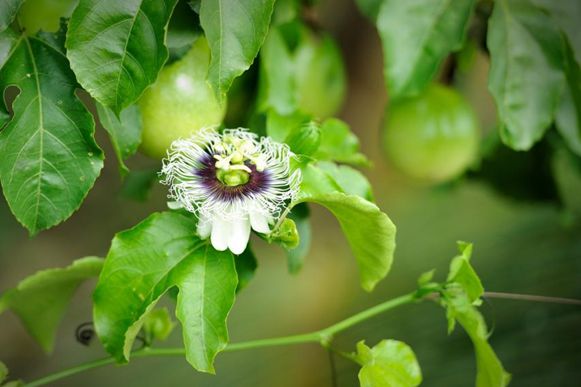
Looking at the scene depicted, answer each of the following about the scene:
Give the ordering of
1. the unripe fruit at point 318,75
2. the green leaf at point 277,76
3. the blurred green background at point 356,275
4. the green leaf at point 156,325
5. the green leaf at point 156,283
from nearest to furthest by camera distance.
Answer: the green leaf at point 156,283 → the green leaf at point 156,325 → the green leaf at point 277,76 → the unripe fruit at point 318,75 → the blurred green background at point 356,275

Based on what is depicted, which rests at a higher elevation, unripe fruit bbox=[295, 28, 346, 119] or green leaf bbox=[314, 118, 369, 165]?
green leaf bbox=[314, 118, 369, 165]

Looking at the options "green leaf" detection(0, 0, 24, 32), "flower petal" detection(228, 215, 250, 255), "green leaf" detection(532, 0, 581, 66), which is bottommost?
"flower petal" detection(228, 215, 250, 255)

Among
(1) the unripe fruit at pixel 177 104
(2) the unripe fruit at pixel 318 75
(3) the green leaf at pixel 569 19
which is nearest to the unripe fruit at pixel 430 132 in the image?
(2) the unripe fruit at pixel 318 75

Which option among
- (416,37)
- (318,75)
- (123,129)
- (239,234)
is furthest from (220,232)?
(318,75)

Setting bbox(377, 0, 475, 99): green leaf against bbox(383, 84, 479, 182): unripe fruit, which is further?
bbox(383, 84, 479, 182): unripe fruit

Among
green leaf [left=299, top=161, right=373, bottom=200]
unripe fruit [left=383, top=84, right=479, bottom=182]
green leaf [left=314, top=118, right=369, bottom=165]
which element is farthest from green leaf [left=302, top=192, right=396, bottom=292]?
unripe fruit [left=383, top=84, right=479, bottom=182]

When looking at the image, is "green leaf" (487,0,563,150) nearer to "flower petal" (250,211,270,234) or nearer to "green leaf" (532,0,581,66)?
"green leaf" (532,0,581,66)

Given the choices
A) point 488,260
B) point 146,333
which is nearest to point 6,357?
point 146,333

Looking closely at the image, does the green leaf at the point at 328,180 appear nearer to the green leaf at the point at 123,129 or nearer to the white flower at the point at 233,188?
the white flower at the point at 233,188
